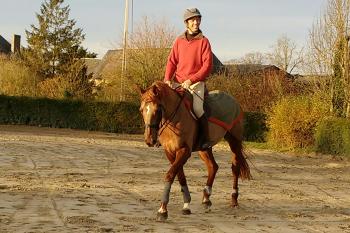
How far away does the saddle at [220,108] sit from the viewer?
24.1 feet

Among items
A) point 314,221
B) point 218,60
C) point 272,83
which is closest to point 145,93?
point 314,221

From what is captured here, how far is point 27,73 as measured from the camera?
4612 centimetres

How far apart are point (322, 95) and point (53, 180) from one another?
57.6 feet

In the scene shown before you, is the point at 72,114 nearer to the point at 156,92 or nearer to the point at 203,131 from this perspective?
the point at 203,131

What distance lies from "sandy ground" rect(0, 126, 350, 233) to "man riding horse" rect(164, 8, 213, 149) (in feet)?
4.50

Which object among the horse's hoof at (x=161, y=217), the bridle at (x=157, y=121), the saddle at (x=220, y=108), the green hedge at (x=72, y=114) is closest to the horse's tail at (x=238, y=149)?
the saddle at (x=220, y=108)

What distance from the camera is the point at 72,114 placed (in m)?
35.0

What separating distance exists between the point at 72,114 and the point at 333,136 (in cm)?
1957

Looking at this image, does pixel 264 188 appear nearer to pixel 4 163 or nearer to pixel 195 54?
pixel 195 54

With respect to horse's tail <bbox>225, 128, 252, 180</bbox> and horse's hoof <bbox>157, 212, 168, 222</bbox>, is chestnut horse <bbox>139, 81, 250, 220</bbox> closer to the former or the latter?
horse's hoof <bbox>157, 212, 168, 222</bbox>

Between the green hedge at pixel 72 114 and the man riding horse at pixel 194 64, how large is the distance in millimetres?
26125

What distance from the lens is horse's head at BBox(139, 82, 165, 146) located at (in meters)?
6.43

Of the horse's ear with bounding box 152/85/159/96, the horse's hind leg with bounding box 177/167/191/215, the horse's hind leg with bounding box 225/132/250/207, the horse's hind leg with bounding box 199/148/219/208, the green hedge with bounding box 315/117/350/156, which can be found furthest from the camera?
the green hedge with bounding box 315/117/350/156

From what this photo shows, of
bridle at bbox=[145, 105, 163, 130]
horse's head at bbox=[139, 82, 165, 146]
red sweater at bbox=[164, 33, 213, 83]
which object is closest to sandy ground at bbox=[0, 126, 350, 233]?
horse's head at bbox=[139, 82, 165, 146]
